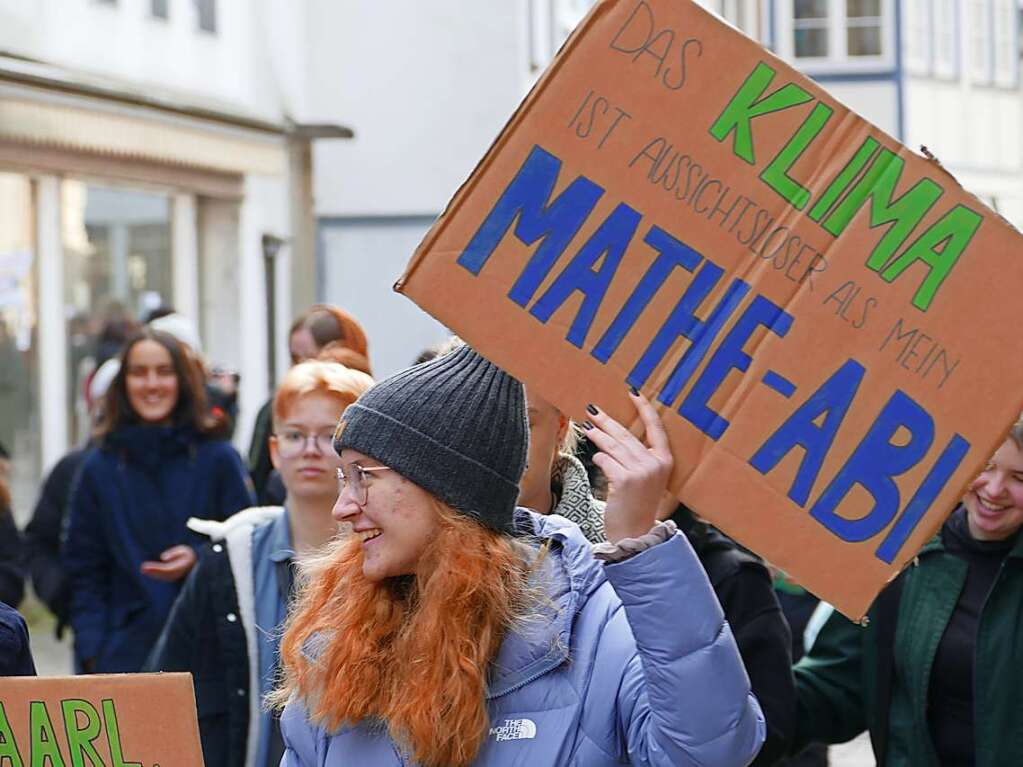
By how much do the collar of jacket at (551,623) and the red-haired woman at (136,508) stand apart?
135 inches

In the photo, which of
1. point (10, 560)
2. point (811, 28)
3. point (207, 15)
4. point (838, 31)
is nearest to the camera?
point (10, 560)

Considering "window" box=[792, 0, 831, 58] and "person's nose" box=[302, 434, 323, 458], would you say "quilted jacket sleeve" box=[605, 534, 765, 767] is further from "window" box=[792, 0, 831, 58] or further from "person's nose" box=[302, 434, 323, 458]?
"window" box=[792, 0, 831, 58]

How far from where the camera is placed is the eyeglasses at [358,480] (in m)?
→ 3.29

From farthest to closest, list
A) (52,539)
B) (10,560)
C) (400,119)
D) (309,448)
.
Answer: (400,119), (52,539), (10,560), (309,448)

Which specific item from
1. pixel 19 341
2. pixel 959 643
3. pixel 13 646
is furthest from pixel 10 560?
pixel 19 341

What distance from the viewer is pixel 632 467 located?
9.53 ft

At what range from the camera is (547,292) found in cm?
300

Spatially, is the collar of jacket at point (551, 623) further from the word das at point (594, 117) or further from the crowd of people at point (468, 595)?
the word das at point (594, 117)

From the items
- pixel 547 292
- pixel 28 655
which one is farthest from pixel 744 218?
pixel 28 655

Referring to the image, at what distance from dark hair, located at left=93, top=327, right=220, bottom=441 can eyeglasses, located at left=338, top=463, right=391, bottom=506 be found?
3.68 meters

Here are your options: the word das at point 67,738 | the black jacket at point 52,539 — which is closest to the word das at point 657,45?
the word das at point 67,738

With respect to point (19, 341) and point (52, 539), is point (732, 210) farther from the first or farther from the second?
point (19, 341)

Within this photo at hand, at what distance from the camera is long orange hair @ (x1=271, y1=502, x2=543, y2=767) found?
3078 millimetres

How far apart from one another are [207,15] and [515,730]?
582 inches
